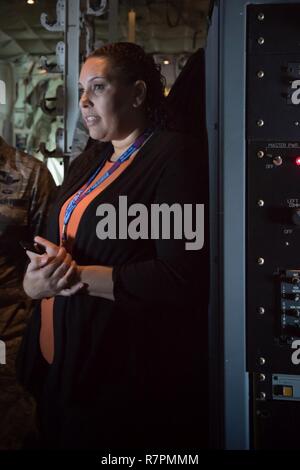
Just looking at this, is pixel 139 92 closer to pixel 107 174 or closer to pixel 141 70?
pixel 141 70

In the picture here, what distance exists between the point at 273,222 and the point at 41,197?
0.69 metres

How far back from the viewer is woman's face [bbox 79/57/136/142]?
1.14m

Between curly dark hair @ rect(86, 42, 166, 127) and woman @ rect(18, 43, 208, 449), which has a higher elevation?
curly dark hair @ rect(86, 42, 166, 127)

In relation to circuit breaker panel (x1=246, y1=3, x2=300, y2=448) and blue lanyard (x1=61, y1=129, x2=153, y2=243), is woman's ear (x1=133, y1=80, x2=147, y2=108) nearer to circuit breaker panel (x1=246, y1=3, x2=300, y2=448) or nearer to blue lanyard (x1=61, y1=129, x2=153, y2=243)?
blue lanyard (x1=61, y1=129, x2=153, y2=243)

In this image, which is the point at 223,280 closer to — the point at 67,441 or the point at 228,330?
the point at 228,330

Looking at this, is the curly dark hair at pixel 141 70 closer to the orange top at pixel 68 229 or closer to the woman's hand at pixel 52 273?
the orange top at pixel 68 229

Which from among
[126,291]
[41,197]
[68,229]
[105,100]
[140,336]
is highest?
[105,100]

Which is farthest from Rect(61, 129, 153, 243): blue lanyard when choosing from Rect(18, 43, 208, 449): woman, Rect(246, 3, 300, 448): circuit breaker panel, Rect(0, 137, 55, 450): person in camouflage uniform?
Rect(246, 3, 300, 448): circuit breaker panel

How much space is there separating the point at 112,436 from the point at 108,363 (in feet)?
0.68

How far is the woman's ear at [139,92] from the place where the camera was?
3.80ft

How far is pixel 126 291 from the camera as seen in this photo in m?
1.13

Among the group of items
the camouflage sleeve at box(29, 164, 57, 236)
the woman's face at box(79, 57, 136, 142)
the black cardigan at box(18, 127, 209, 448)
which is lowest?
the black cardigan at box(18, 127, 209, 448)

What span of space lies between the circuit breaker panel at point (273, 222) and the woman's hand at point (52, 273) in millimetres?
491

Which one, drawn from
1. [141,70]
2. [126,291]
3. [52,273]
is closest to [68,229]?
[52,273]
